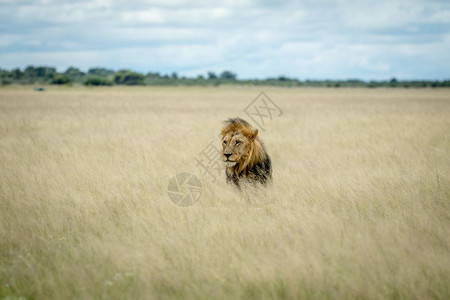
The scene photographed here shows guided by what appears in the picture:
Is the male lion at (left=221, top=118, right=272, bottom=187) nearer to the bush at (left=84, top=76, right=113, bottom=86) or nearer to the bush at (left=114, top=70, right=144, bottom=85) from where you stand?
the bush at (left=84, top=76, right=113, bottom=86)

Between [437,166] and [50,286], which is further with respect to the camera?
[437,166]

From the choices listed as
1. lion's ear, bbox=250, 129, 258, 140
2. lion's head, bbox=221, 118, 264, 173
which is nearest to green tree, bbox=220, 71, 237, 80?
lion's head, bbox=221, 118, 264, 173

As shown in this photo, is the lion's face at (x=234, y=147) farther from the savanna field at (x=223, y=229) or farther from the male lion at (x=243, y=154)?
the savanna field at (x=223, y=229)

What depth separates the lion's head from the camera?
5695 millimetres

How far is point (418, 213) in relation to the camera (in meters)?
5.26

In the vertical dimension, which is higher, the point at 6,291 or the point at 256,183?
the point at 256,183

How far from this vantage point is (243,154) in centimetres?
586

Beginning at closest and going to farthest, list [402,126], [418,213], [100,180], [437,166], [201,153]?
[418,213]
[100,180]
[437,166]
[201,153]
[402,126]

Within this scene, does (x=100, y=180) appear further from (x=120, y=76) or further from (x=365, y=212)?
(x=120, y=76)

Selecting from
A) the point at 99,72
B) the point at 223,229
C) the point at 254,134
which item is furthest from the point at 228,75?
the point at 223,229

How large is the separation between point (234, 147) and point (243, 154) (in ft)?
0.76

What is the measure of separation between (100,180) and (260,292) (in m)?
4.74

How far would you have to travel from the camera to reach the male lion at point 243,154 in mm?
5725

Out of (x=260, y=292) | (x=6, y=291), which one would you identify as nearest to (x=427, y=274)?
(x=260, y=292)
